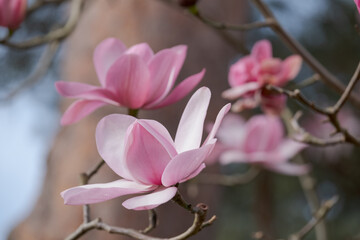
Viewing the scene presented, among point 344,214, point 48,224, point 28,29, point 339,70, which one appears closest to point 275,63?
point 48,224

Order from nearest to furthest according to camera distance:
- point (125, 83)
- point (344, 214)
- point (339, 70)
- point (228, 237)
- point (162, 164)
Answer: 1. point (162, 164)
2. point (125, 83)
3. point (339, 70)
4. point (344, 214)
5. point (228, 237)

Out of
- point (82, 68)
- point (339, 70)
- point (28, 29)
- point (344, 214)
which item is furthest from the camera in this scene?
point (344, 214)

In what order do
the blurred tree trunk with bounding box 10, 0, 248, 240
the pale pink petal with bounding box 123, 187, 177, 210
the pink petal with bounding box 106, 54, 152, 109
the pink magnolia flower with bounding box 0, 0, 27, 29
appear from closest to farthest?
1. the pale pink petal with bounding box 123, 187, 177, 210
2. the pink petal with bounding box 106, 54, 152, 109
3. the pink magnolia flower with bounding box 0, 0, 27, 29
4. the blurred tree trunk with bounding box 10, 0, 248, 240

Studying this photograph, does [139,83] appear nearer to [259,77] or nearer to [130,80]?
[130,80]

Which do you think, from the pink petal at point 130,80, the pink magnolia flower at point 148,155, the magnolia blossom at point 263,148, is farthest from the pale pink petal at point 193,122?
the magnolia blossom at point 263,148

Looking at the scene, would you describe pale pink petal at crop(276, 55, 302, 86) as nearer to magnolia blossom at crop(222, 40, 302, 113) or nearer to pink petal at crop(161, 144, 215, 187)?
magnolia blossom at crop(222, 40, 302, 113)

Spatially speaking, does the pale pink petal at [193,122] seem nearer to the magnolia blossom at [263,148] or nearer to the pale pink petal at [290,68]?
the pale pink petal at [290,68]

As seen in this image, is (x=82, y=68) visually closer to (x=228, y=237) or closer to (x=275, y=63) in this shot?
(x=275, y=63)

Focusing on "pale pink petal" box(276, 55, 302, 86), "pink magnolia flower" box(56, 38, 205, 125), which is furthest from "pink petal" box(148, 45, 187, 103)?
"pale pink petal" box(276, 55, 302, 86)
